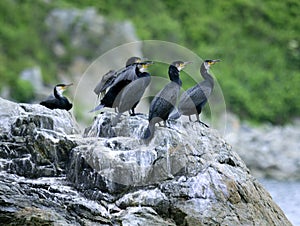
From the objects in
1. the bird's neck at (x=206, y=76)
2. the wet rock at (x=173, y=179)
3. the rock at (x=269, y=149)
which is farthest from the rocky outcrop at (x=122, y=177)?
the rock at (x=269, y=149)

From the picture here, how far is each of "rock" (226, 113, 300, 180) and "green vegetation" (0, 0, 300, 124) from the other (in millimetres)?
2863

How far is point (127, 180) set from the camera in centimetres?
784

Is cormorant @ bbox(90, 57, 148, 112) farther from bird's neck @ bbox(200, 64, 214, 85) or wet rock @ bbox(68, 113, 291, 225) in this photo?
bird's neck @ bbox(200, 64, 214, 85)

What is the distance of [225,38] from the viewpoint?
32.8m

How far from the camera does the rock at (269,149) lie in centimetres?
2158

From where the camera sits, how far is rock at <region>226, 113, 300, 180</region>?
21.6m

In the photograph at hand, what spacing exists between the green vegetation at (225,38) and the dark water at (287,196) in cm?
896

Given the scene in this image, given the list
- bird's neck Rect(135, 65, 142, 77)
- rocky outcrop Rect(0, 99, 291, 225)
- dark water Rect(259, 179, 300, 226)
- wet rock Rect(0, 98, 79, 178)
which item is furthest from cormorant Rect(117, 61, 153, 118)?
dark water Rect(259, 179, 300, 226)

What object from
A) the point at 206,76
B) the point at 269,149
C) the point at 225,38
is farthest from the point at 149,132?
the point at 225,38

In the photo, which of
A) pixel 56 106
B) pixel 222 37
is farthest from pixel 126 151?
pixel 222 37

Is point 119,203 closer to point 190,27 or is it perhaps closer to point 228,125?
point 228,125

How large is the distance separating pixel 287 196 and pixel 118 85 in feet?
30.9

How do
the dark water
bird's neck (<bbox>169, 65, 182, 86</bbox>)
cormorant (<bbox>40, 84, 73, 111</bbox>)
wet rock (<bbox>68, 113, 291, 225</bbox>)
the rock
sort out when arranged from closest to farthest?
1. wet rock (<bbox>68, 113, 291, 225</bbox>)
2. bird's neck (<bbox>169, 65, 182, 86</bbox>)
3. cormorant (<bbox>40, 84, 73, 111</bbox>)
4. the dark water
5. the rock

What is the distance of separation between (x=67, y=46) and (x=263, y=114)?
821cm
